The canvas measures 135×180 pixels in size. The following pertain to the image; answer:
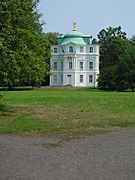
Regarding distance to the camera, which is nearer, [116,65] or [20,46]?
[20,46]

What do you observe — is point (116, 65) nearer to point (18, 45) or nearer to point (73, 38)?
point (73, 38)

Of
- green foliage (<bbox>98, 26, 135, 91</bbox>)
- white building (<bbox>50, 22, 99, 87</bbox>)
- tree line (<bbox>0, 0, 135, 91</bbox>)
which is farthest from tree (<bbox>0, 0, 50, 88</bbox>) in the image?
white building (<bbox>50, 22, 99, 87</bbox>)

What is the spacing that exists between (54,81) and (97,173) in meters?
107

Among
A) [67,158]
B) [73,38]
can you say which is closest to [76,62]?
[73,38]

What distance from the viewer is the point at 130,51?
9881 cm

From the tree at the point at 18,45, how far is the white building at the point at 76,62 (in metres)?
86.9

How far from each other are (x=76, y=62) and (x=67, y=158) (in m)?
105

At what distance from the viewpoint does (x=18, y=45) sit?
2416 centimetres

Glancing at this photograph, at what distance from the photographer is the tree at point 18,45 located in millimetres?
23000

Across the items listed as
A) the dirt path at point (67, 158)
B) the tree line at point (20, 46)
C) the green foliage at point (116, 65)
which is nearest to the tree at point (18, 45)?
the tree line at point (20, 46)

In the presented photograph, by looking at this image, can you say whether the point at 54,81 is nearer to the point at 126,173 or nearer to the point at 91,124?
the point at 91,124

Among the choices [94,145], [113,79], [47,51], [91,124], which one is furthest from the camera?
[113,79]

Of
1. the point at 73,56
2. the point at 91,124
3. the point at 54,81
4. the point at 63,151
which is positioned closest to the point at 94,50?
the point at 73,56

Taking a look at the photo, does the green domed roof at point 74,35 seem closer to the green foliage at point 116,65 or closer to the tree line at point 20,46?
the green foliage at point 116,65
